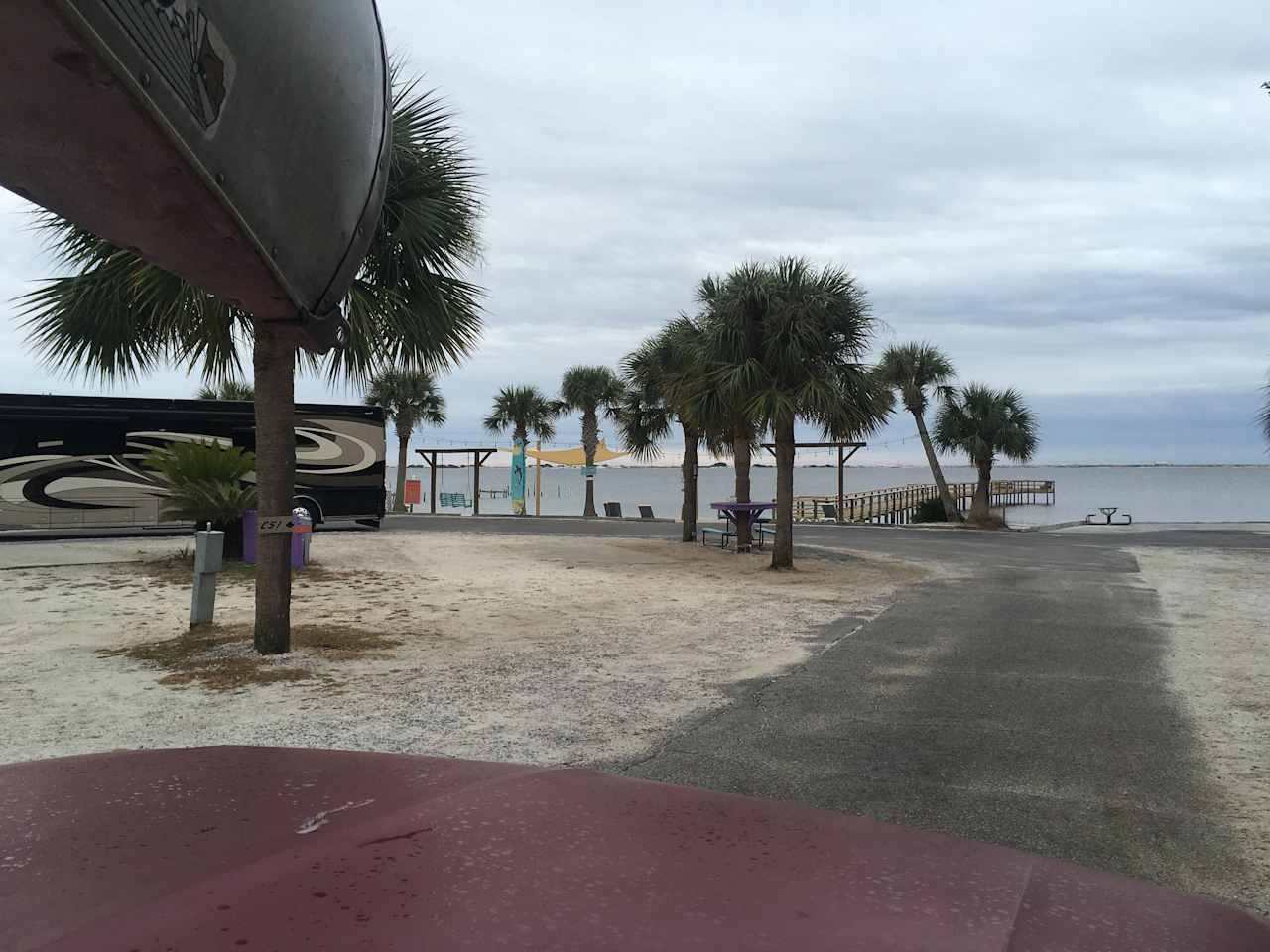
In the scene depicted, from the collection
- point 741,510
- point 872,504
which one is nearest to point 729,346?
point 741,510

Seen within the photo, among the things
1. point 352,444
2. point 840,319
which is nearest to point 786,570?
point 840,319

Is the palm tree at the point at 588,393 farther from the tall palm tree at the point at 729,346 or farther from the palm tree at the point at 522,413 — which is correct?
the tall palm tree at the point at 729,346

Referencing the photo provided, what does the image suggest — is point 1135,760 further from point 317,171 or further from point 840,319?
point 840,319

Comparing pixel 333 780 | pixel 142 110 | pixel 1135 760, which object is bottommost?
pixel 1135 760

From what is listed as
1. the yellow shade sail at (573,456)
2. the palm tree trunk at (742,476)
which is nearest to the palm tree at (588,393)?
the yellow shade sail at (573,456)

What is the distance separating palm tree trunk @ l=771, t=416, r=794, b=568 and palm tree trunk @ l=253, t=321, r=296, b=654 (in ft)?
31.9

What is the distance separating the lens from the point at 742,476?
69.9 ft

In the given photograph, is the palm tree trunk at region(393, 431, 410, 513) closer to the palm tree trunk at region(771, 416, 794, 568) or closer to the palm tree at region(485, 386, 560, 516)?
the palm tree at region(485, 386, 560, 516)

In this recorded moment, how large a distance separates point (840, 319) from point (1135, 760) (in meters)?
11.8

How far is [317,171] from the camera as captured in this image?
79.7 inches

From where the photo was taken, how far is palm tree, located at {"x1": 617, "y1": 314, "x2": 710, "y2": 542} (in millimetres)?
18484

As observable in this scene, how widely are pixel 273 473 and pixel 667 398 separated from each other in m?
13.9

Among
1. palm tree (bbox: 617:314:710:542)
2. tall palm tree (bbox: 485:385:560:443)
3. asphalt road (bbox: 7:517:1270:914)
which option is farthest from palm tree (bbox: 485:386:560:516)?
asphalt road (bbox: 7:517:1270:914)

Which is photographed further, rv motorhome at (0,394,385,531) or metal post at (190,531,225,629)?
rv motorhome at (0,394,385,531)
